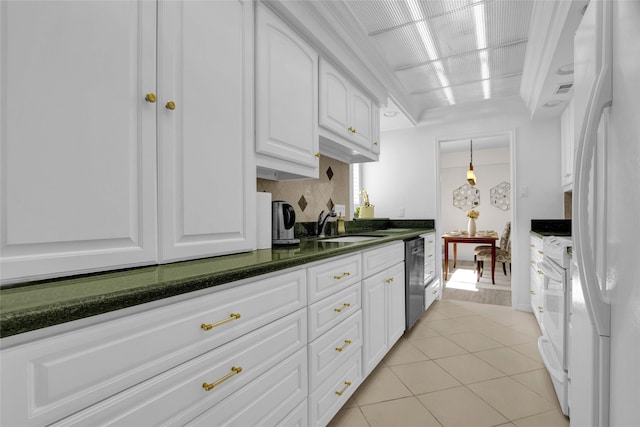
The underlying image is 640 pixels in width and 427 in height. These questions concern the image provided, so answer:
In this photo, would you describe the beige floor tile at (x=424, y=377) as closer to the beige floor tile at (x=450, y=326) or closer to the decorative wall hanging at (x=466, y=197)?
the beige floor tile at (x=450, y=326)

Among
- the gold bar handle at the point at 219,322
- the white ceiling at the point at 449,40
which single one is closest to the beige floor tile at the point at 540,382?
the gold bar handle at the point at 219,322

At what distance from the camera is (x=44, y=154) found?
0.79 meters

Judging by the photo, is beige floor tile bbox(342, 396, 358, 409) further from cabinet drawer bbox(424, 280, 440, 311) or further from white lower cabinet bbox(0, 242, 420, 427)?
cabinet drawer bbox(424, 280, 440, 311)

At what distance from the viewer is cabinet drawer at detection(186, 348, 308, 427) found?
0.96 m

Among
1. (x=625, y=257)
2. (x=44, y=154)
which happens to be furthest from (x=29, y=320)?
(x=625, y=257)

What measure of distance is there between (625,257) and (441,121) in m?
3.53

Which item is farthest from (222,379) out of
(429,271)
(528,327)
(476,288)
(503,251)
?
(503,251)

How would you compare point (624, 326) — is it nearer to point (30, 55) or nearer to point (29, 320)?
point (29, 320)

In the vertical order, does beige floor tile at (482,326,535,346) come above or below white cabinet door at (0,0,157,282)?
below

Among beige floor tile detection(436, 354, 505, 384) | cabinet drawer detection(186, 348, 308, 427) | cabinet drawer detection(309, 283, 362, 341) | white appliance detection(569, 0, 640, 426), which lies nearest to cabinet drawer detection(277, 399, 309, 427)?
cabinet drawer detection(186, 348, 308, 427)

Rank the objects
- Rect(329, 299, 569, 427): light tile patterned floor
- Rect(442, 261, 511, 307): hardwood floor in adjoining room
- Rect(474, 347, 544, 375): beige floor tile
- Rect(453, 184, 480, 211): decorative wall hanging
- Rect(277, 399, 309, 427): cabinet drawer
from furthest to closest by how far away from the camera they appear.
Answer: Rect(453, 184, 480, 211): decorative wall hanging < Rect(442, 261, 511, 307): hardwood floor in adjoining room < Rect(474, 347, 544, 375): beige floor tile < Rect(329, 299, 569, 427): light tile patterned floor < Rect(277, 399, 309, 427): cabinet drawer

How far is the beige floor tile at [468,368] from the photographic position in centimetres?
208

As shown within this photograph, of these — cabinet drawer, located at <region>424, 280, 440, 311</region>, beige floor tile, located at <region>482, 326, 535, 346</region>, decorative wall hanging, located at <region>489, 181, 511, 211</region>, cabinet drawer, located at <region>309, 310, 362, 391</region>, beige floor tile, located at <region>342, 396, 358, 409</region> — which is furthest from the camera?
decorative wall hanging, located at <region>489, 181, 511, 211</region>

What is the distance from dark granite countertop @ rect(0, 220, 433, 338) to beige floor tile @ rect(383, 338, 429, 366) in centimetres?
160
